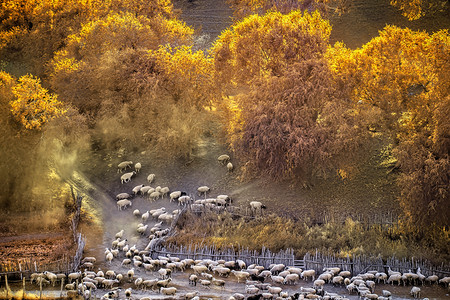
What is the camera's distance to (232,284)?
1095 inches

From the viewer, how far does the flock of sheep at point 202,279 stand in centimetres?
2634

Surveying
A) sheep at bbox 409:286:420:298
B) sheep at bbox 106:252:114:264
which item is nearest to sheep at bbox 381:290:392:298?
sheep at bbox 409:286:420:298

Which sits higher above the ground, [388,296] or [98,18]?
[98,18]

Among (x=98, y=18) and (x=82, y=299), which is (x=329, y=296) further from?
(x=98, y=18)

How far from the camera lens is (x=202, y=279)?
2803 cm

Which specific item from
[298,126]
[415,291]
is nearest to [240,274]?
[415,291]

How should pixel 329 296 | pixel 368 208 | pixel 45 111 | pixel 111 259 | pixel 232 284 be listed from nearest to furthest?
1. pixel 329 296
2. pixel 232 284
3. pixel 111 259
4. pixel 368 208
5. pixel 45 111

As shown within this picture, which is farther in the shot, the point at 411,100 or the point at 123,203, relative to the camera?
the point at 123,203

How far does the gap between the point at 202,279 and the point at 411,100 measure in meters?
17.2

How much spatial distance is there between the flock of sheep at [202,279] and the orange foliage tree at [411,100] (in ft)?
16.3

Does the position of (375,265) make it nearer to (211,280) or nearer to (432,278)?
(432,278)

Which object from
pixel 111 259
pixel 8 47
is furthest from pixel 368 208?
pixel 8 47

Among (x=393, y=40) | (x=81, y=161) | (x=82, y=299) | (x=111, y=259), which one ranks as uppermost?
(x=393, y=40)

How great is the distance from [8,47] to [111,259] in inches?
1115
